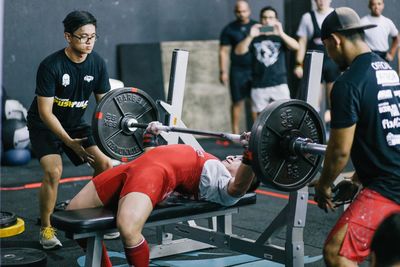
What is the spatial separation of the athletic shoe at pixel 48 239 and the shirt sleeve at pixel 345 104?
213 cm

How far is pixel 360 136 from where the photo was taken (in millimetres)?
2711

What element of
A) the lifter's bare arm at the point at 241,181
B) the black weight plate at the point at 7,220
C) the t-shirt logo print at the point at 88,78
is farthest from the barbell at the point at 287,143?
the black weight plate at the point at 7,220

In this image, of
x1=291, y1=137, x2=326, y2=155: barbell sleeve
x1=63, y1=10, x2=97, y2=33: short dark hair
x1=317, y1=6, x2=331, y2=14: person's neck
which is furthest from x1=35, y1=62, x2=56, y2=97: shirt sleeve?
x1=317, y1=6, x2=331, y2=14: person's neck

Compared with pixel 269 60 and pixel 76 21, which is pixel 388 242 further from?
pixel 269 60

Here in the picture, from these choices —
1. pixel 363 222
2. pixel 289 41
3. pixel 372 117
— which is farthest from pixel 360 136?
pixel 289 41

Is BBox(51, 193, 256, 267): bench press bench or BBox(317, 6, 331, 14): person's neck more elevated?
BBox(317, 6, 331, 14): person's neck

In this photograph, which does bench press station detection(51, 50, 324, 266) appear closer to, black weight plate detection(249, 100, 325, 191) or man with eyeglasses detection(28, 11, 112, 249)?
black weight plate detection(249, 100, 325, 191)

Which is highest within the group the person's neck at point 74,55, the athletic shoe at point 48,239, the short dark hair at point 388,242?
the person's neck at point 74,55

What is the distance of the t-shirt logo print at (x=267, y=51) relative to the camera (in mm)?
7004

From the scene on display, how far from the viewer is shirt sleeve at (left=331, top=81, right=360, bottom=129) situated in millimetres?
2615

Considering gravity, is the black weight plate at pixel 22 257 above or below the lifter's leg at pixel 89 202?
below

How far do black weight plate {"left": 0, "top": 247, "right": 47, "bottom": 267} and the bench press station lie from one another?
56 cm

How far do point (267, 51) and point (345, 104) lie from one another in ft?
14.7

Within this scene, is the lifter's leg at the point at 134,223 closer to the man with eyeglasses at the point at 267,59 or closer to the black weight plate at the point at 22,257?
the black weight plate at the point at 22,257
